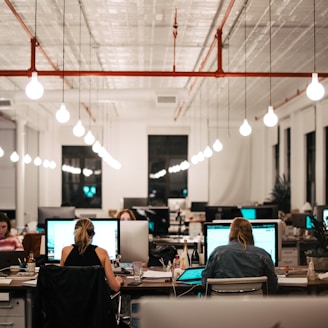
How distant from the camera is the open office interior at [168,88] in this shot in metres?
7.70

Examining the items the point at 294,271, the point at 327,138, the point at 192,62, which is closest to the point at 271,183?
the point at 327,138

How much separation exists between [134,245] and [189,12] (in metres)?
3.31

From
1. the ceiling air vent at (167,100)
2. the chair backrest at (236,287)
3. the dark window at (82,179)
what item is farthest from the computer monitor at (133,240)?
the dark window at (82,179)

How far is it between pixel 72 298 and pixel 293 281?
206 centimetres

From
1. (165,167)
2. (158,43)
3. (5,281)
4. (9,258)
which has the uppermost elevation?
(158,43)

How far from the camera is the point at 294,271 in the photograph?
17.9 ft

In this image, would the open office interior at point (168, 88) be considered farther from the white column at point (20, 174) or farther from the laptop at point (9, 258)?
the laptop at point (9, 258)

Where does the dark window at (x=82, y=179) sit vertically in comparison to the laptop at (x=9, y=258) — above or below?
above

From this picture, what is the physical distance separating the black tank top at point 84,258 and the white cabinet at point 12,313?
0.68 m

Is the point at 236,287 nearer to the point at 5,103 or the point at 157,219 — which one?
the point at 157,219

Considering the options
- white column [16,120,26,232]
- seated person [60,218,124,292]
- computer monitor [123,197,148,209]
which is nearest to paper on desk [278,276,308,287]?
seated person [60,218,124,292]

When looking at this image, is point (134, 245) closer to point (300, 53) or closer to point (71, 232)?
point (71, 232)

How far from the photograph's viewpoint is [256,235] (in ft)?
17.3

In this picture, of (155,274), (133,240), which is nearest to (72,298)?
(155,274)
